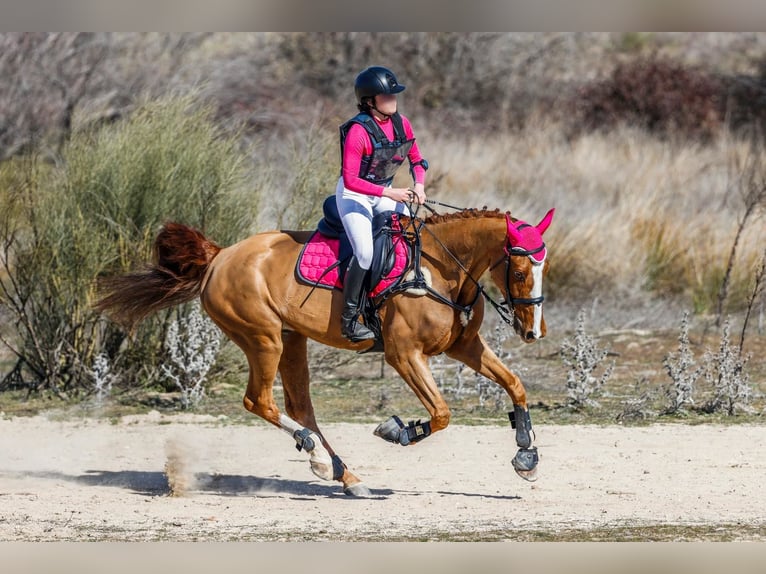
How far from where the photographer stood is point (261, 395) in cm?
890

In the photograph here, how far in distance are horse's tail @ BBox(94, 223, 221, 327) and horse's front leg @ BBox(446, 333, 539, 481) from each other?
6.75 feet

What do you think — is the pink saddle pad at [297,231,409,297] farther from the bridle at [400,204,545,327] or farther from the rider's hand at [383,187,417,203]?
the rider's hand at [383,187,417,203]

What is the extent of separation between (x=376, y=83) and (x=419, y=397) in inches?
80.9

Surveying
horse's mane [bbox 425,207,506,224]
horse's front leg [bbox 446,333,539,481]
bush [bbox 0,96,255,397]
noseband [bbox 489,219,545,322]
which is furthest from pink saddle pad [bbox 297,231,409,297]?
bush [bbox 0,96,255,397]

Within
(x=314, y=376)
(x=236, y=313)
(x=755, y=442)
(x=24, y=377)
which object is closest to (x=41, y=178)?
(x=24, y=377)

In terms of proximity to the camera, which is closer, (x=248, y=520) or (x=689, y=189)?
(x=248, y=520)

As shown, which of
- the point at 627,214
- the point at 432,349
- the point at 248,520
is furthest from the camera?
the point at 627,214

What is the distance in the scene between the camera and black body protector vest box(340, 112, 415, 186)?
8453mm

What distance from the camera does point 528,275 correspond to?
814cm

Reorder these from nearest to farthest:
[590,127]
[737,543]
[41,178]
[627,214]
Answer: [737,543]
[41,178]
[627,214]
[590,127]

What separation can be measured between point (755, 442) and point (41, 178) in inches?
286

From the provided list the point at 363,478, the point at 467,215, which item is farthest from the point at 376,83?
the point at 363,478

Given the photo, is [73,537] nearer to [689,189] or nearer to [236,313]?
[236,313]

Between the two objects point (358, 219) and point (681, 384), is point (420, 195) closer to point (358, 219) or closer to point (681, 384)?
point (358, 219)
